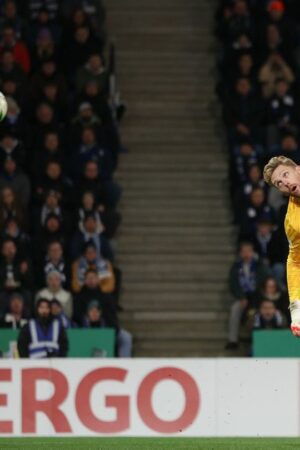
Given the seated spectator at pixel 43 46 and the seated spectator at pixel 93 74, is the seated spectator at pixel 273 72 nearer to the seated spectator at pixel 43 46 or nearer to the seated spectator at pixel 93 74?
the seated spectator at pixel 93 74

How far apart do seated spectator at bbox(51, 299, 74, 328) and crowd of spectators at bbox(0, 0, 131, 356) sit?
2 cm

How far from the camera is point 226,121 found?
21688 mm

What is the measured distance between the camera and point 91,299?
18.9 metres

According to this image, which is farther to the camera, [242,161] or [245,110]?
[245,110]

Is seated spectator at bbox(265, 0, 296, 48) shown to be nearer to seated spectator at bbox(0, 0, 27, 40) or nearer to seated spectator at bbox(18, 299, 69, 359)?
seated spectator at bbox(0, 0, 27, 40)

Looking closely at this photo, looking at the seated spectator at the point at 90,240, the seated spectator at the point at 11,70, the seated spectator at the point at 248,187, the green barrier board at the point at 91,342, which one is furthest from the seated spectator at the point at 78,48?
the green barrier board at the point at 91,342

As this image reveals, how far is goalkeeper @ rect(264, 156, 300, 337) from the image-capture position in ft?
37.2

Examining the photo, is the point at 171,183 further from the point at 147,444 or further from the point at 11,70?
the point at 147,444

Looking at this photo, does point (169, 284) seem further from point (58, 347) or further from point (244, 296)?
point (58, 347)

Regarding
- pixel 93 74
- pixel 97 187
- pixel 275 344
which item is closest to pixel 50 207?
pixel 97 187

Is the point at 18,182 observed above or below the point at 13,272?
above

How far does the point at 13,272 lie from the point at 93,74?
3.65 meters

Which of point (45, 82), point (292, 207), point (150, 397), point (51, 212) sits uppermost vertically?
point (292, 207)

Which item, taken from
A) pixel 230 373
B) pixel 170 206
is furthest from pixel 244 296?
pixel 230 373
